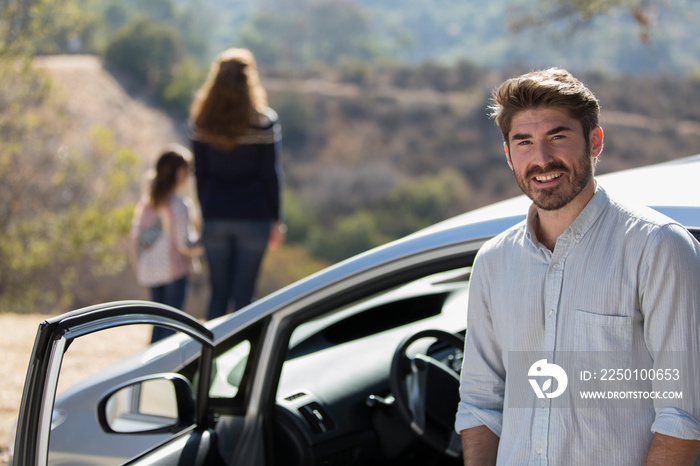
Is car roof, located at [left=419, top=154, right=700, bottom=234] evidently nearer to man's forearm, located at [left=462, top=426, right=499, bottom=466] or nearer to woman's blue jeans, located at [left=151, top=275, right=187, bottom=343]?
man's forearm, located at [left=462, top=426, right=499, bottom=466]

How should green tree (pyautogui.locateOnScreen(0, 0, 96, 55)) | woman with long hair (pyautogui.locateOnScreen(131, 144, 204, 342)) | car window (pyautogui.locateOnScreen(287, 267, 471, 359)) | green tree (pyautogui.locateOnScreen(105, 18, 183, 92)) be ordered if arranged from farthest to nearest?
green tree (pyautogui.locateOnScreen(105, 18, 183, 92)) → green tree (pyautogui.locateOnScreen(0, 0, 96, 55)) → woman with long hair (pyautogui.locateOnScreen(131, 144, 204, 342)) → car window (pyautogui.locateOnScreen(287, 267, 471, 359))

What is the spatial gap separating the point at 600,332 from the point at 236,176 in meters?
3.41

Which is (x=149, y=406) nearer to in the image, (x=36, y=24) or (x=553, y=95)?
(x=553, y=95)

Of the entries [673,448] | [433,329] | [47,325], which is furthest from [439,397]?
[47,325]

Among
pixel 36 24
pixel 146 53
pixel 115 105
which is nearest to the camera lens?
pixel 36 24

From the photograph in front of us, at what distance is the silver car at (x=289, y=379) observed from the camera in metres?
2.15

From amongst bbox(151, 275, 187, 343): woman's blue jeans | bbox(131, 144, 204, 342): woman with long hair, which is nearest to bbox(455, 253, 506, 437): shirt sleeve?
bbox(131, 144, 204, 342): woman with long hair

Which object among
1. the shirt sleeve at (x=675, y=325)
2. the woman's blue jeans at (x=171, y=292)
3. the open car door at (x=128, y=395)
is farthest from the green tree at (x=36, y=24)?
the shirt sleeve at (x=675, y=325)

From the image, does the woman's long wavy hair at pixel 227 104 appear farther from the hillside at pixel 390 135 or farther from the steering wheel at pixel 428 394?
the hillside at pixel 390 135

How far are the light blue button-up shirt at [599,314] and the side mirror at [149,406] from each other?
3.38 ft

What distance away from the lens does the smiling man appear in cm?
168

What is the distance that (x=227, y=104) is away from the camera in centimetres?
475

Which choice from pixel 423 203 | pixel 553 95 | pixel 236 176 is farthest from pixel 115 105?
pixel 553 95

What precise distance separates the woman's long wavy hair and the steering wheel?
93.1 inches
